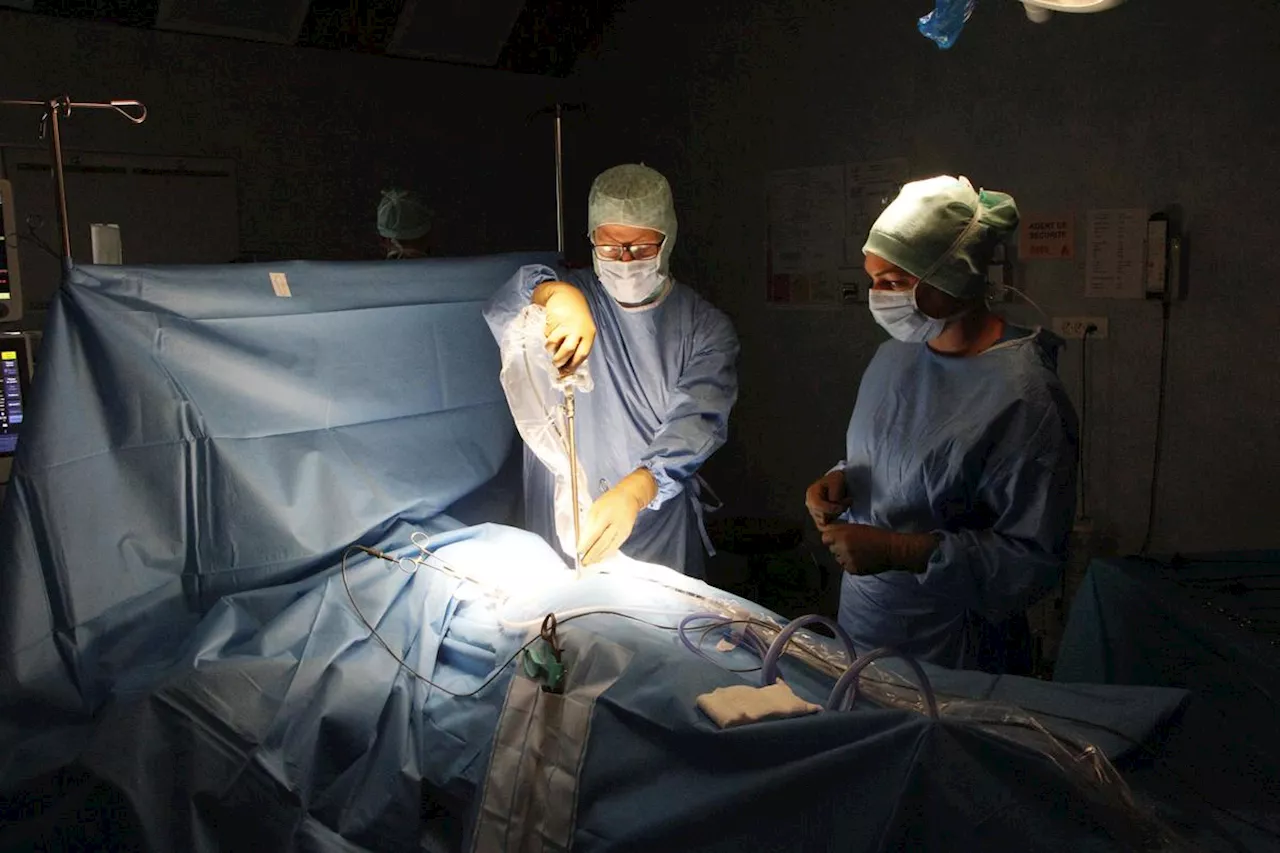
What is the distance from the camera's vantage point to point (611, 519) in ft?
7.09

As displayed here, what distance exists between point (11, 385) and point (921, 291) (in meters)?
2.60

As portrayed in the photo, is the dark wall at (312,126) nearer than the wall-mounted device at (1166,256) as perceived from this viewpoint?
No

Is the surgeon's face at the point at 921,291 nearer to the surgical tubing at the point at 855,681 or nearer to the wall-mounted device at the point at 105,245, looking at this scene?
the surgical tubing at the point at 855,681

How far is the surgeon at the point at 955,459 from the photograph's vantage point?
6.11ft

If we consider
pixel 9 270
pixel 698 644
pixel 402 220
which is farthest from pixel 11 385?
pixel 698 644

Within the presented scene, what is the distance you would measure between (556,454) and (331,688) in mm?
735

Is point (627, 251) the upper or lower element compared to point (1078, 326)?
upper

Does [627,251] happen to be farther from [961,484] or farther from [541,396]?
[961,484]

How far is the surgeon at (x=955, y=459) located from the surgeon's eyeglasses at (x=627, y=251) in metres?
0.62

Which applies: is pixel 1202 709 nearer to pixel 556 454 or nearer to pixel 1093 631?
pixel 1093 631

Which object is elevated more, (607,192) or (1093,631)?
(607,192)

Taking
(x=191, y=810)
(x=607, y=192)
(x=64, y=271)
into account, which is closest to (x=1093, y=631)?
(x=607, y=192)

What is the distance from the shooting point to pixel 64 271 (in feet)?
5.89

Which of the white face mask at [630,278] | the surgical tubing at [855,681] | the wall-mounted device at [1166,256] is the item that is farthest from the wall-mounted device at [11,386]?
the wall-mounted device at [1166,256]
